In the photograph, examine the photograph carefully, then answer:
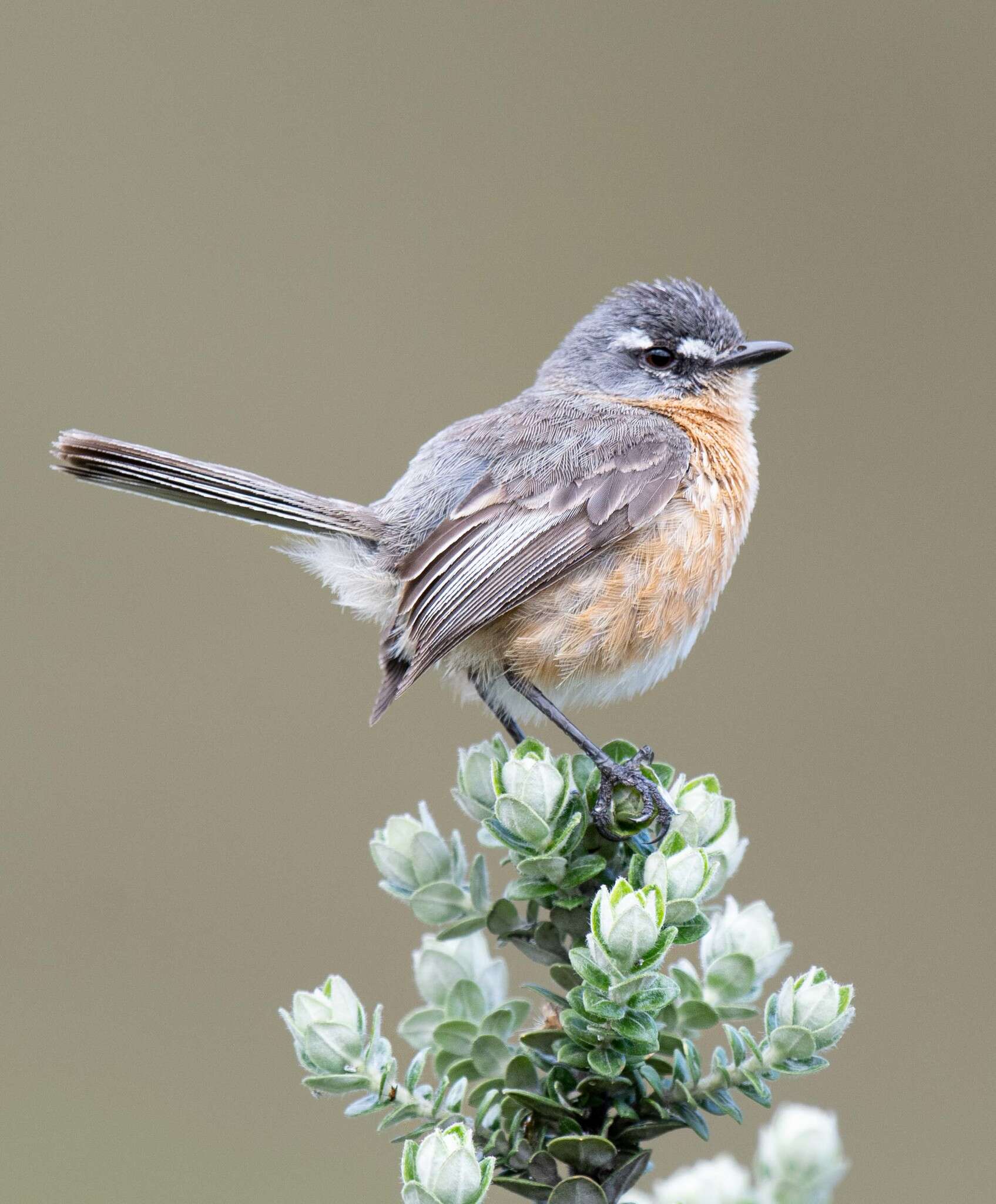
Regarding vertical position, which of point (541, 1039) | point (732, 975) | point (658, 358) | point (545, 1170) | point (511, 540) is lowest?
point (545, 1170)

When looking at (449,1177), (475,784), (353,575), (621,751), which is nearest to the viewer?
(449,1177)

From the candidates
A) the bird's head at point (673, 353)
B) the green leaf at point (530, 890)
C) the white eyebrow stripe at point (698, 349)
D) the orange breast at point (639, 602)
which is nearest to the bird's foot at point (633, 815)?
the green leaf at point (530, 890)

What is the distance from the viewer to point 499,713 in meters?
2.83

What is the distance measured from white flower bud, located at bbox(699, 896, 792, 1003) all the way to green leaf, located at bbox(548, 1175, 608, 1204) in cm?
34

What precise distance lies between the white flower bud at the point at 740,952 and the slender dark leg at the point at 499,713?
1.09 metres

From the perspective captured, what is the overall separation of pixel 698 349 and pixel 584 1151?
229 centimetres

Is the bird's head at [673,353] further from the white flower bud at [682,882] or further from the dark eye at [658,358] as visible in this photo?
the white flower bud at [682,882]

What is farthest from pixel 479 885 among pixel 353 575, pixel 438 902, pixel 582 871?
pixel 353 575

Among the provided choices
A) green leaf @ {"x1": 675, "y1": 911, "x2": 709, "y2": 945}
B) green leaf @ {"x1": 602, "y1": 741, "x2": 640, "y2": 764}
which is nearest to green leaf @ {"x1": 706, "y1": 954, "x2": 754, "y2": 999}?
green leaf @ {"x1": 675, "y1": 911, "x2": 709, "y2": 945}

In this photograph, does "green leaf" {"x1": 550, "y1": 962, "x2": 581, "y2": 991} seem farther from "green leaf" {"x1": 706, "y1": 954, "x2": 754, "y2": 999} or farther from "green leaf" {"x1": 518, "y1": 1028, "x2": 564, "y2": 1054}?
"green leaf" {"x1": 706, "y1": 954, "x2": 754, "y2": 999}

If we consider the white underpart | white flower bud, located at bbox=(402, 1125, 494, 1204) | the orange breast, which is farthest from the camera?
the white underpart

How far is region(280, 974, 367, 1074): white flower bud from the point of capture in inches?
58.7

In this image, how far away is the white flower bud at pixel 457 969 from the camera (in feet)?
5.80

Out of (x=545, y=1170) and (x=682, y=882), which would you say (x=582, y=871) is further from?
(x=545, y=1170)
